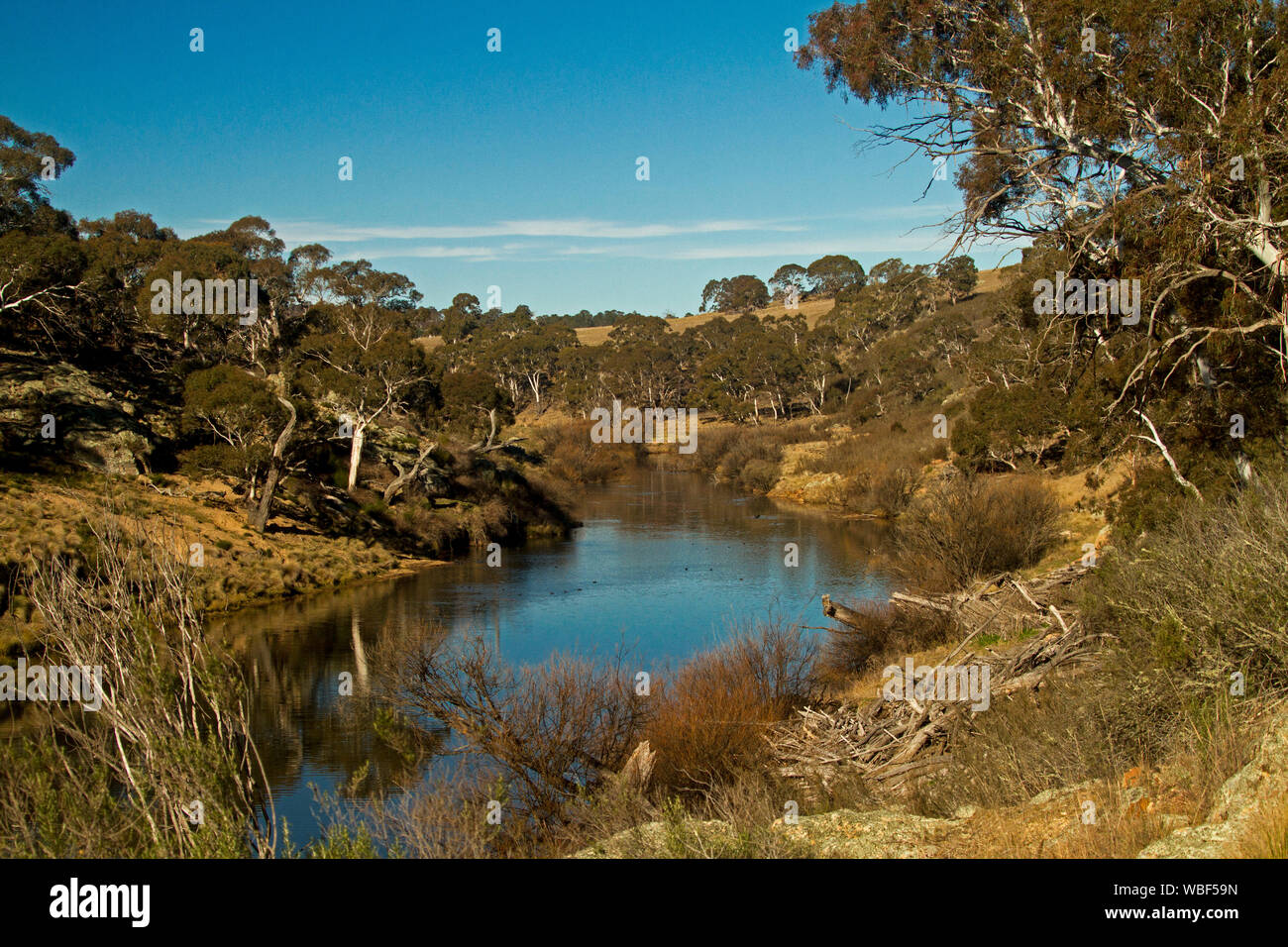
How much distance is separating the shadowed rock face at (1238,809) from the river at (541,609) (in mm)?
9017

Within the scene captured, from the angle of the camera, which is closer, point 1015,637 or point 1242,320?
point 1242,320

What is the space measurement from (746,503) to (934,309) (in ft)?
150

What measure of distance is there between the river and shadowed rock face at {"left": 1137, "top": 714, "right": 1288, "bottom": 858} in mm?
9017

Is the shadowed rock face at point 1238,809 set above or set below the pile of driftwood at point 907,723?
above

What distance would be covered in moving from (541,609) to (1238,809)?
2069 cm

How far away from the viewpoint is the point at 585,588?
29000 mm

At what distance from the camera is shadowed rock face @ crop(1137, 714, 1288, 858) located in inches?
236

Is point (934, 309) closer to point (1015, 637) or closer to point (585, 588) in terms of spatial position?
point (585, 588)

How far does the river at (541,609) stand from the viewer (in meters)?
15.8

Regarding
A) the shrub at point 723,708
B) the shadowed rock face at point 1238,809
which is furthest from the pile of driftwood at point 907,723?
the shadowed rock face at point 1238,809

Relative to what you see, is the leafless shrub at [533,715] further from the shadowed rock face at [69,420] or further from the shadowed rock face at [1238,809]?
the shadowed rock face at [69,420]

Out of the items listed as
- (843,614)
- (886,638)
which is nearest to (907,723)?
(886,638)
